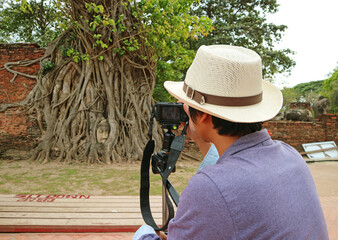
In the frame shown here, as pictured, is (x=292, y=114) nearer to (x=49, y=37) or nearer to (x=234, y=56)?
(x=49, y=37)

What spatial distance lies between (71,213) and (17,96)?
734 cm

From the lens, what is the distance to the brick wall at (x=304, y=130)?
11766 millimetres

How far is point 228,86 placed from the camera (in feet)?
3.59

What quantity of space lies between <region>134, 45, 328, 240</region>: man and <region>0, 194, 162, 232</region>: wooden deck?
6.47ft

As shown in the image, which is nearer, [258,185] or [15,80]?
[258,185]

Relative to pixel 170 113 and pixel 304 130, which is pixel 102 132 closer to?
pixel 170 113

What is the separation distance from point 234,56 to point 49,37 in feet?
46.6

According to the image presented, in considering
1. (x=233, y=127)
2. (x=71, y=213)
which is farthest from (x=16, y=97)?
(x=233, y=127)

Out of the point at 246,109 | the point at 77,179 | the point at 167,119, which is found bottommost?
the point at 77,179

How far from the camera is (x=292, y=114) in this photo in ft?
42.1

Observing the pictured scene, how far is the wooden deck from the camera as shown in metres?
2.91

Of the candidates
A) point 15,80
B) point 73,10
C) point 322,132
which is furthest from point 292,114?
point 15,80

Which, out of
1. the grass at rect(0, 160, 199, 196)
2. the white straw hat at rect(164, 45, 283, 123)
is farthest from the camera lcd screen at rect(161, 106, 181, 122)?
the grass at rect(0, 160, 199, 196)

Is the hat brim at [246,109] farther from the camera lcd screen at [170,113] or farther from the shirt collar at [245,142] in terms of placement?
the camera lcd screen at [170,113]
